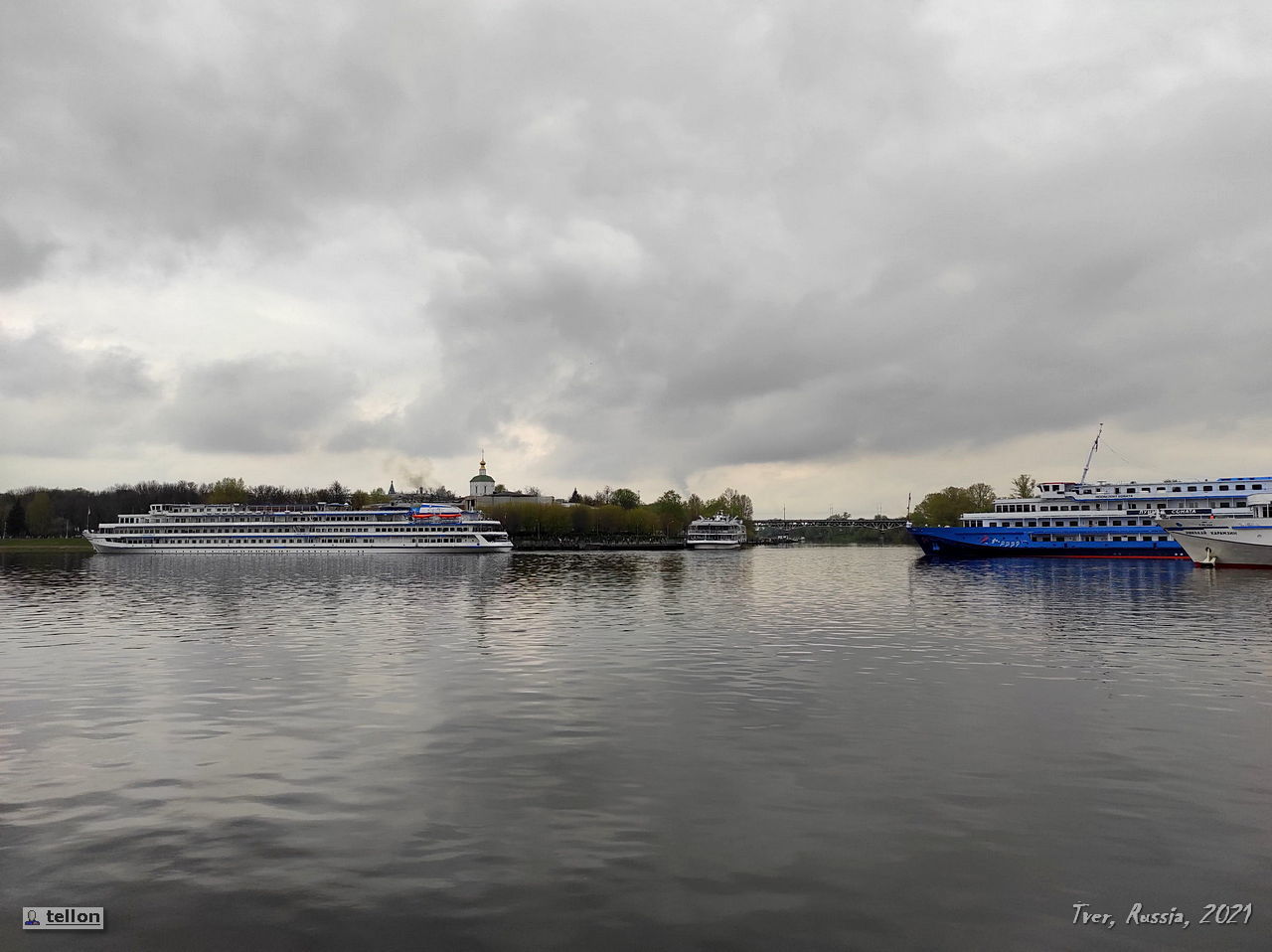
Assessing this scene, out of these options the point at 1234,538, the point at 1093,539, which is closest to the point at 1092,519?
the point at 1093,539

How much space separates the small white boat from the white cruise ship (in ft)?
372

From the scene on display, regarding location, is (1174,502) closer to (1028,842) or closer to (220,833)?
(1028,842)

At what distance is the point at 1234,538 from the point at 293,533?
5992 inches

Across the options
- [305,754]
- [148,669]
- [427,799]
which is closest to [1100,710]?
[427,799]

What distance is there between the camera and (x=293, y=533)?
158625mm

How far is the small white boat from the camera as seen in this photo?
91.1m

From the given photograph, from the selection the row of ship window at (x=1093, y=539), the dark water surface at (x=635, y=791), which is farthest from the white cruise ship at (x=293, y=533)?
the dark water surface at (x=635, y=791)

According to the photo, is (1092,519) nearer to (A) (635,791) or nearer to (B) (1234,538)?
(B) (1234,538)

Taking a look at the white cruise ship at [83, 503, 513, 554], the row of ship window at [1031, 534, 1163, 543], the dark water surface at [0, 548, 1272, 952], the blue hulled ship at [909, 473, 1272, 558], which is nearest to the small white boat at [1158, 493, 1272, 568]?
the blue hulled ship at [909, 473, 1272, 558]

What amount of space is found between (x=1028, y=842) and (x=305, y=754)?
1398cm

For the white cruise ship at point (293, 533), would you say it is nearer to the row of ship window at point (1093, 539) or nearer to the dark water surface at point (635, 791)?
the row of ship window at point (1093, 539)

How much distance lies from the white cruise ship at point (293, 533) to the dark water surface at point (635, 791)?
412ft

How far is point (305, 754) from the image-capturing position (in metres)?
17.2

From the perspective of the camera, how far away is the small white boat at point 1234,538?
299 ft
